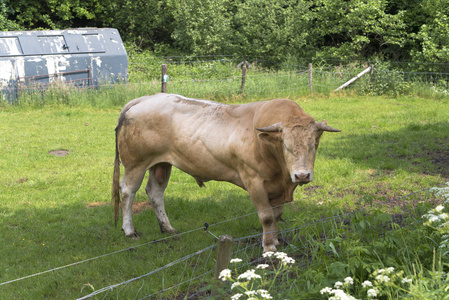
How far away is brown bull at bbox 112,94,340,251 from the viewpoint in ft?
15.6

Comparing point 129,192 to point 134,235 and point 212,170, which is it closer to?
point 134,235

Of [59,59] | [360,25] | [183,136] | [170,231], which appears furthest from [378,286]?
[360,25]

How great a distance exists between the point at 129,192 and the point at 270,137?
216cm

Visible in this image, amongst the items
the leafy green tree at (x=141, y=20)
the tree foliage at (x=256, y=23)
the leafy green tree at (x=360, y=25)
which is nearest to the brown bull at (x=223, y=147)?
the tree foliage at (x=256, y=23)

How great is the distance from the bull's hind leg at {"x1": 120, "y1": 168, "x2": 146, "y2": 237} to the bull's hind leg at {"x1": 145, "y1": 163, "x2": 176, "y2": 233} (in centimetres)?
17

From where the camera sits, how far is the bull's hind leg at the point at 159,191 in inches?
241

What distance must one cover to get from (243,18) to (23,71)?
42.9ft

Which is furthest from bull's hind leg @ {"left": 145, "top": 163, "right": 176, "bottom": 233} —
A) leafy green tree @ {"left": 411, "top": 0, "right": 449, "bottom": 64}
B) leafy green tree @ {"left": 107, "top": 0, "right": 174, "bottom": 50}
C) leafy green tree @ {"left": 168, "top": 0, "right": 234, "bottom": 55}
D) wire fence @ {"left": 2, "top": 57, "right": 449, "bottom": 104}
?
leafy green tree @ {"left": 107, "top": 0, "right": 174, "bottom": 50}

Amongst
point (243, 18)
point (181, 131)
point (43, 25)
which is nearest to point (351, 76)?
point (243, 18)

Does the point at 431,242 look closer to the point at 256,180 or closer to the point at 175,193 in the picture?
the point at 256,180

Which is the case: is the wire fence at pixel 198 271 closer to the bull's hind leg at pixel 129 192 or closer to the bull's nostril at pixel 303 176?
the bull's nostril at pixel 303 176

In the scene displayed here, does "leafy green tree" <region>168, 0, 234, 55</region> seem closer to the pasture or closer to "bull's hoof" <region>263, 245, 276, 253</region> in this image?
the pasture

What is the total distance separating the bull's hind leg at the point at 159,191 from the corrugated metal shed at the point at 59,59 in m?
10.7

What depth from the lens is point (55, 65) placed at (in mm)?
16562
